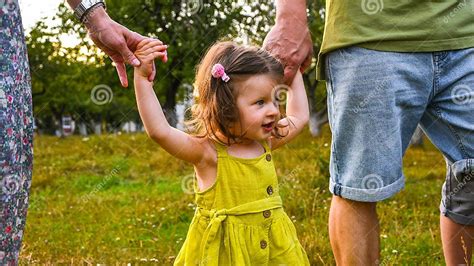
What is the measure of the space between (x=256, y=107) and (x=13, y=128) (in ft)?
3.57

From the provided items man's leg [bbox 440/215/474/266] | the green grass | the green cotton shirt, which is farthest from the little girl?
the green grass

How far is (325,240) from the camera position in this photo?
462 cm

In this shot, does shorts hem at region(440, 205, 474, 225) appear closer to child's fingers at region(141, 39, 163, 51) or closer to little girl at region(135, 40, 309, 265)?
little girl at region(135, 40, 309, 265)

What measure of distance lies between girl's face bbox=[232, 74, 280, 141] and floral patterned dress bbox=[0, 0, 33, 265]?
0.98m

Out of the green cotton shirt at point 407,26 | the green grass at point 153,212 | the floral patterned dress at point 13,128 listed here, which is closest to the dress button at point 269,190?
the green cotton shirt at point 407,26

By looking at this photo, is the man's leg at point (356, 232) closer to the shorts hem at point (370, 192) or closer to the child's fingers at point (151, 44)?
the shorts hem at point (370, 192)

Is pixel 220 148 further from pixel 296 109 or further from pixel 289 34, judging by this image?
pixel 289 34

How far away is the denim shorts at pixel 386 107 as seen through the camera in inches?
107

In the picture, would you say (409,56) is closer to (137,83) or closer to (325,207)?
(137,83)

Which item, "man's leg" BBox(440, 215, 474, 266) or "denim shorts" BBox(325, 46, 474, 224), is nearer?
"denim shorts" BBox(325, 46, 474, 224)

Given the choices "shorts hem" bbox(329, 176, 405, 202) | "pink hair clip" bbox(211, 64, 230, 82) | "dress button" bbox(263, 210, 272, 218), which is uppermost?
"pink hair clip" bbox(211, 64, 230, 82)

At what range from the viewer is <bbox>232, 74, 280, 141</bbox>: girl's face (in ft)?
8.93

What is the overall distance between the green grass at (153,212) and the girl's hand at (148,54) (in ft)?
6.29

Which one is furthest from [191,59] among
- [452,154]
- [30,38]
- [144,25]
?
[452,154]
